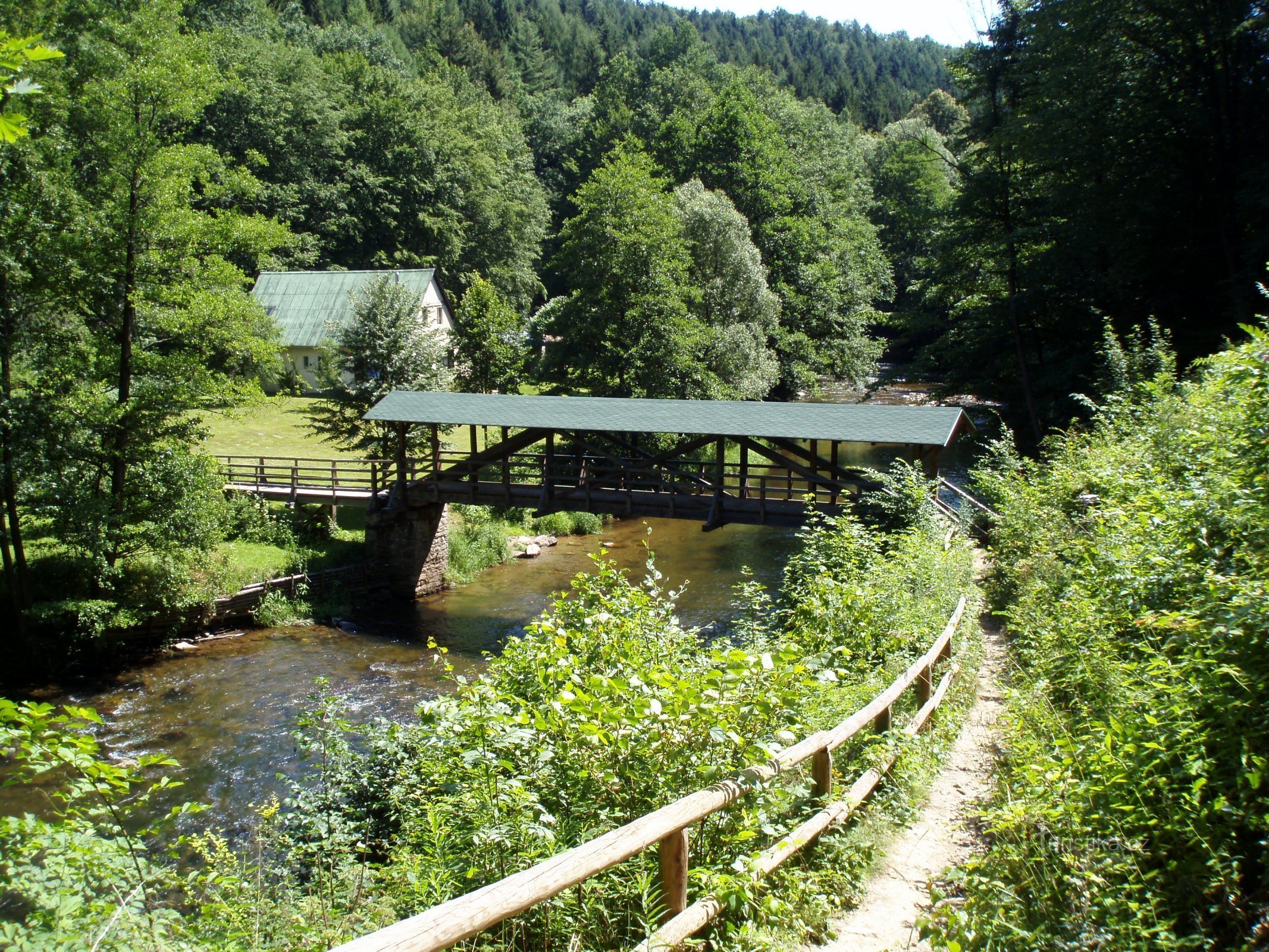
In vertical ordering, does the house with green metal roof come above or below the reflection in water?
above

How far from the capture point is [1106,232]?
22719 mm

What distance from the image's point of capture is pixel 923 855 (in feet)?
16.8

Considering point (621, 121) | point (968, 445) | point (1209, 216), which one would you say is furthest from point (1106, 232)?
point (621, 121)

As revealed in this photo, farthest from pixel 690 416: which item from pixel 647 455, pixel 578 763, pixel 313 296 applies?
pixel 313 296

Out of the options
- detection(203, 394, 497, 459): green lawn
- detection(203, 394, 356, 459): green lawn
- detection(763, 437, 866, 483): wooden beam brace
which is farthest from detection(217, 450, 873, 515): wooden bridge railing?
detection(203, 394, 356, 459): green lawn

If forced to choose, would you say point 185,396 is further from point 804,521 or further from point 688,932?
point 688,932

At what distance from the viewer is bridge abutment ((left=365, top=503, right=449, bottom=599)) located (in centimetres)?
2108

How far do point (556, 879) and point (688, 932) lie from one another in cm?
86

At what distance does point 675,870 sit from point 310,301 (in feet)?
131

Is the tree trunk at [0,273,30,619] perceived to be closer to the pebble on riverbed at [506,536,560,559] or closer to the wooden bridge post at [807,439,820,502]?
the pebble on riverbed at [506,536,560,559]

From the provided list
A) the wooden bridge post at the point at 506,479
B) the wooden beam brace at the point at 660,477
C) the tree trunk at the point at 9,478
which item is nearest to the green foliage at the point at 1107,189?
the wooden beam brace at the point at 660,477

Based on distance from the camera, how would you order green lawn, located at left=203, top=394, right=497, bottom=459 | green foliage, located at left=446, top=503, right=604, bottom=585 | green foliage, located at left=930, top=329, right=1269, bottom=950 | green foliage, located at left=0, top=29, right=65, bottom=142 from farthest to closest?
1. green lawn, located at left=203, top=394, right=497, bottom=459
2. green foliage, located at left=446, top=503, right=604, bottom=585
3. green foliage, located at left=930, top=329, right=1269, bottom=950
4. green foliage, located at left=0, top=29, right=65, bottom=142

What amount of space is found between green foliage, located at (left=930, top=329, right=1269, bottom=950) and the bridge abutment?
16101 mm

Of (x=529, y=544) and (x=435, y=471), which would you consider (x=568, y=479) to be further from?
(x=529, y=544)
